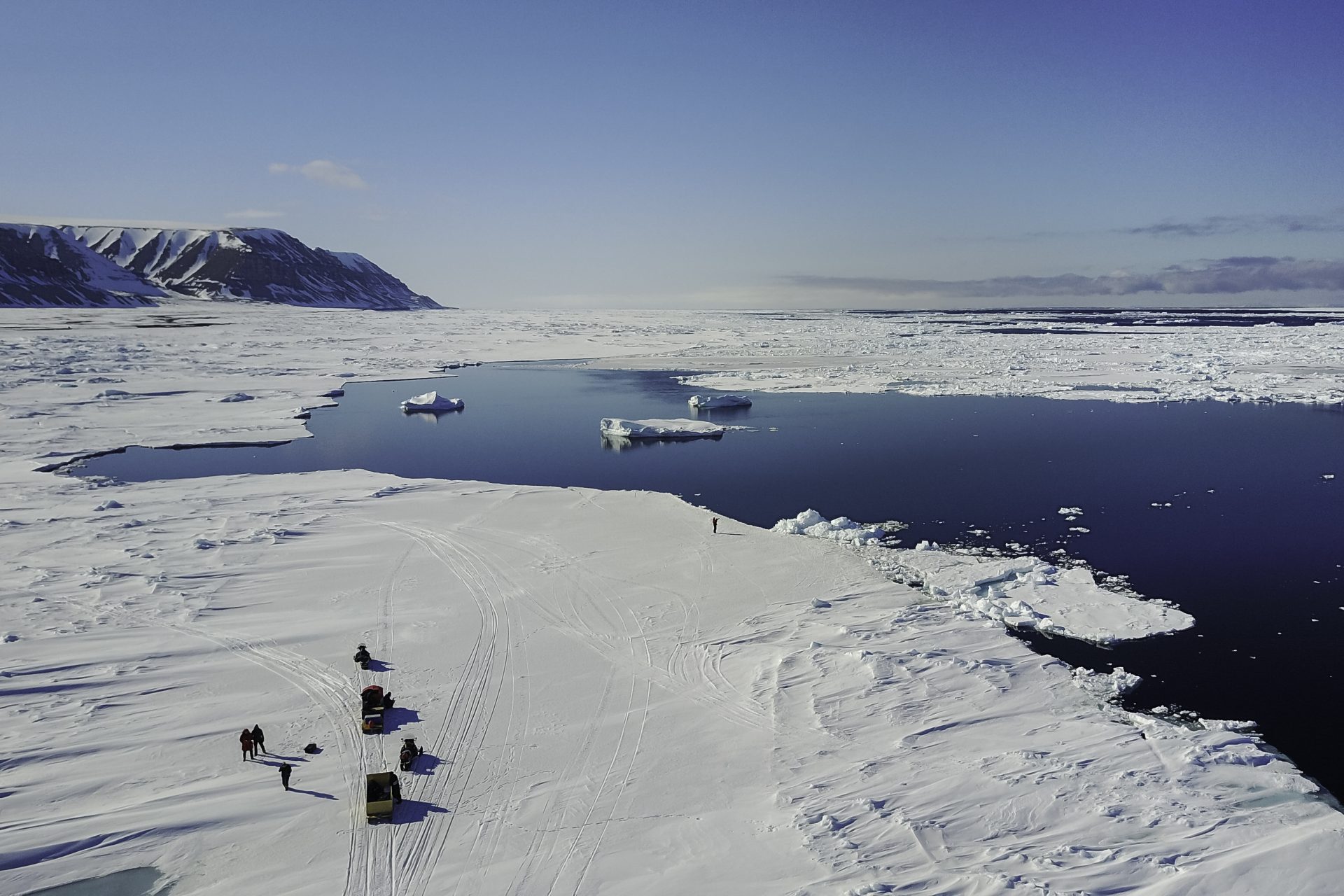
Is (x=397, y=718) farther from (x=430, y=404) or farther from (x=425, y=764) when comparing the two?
(x=430, y=404)

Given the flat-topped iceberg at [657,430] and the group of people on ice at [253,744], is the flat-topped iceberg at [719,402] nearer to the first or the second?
the flat-topped iceberg at [657,430]

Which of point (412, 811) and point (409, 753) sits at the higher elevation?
point (409, 753)

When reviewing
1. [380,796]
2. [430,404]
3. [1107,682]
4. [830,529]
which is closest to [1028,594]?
[1107,682]

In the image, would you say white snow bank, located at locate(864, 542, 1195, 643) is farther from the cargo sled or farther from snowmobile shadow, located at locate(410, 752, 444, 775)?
the cargo sled

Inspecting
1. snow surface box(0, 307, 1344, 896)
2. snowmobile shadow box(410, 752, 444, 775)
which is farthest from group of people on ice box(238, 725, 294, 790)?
snowmobile shadow box(410, 752, 444, 775)

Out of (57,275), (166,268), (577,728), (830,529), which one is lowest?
(577,728)

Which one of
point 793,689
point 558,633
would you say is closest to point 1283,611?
point 793,689
